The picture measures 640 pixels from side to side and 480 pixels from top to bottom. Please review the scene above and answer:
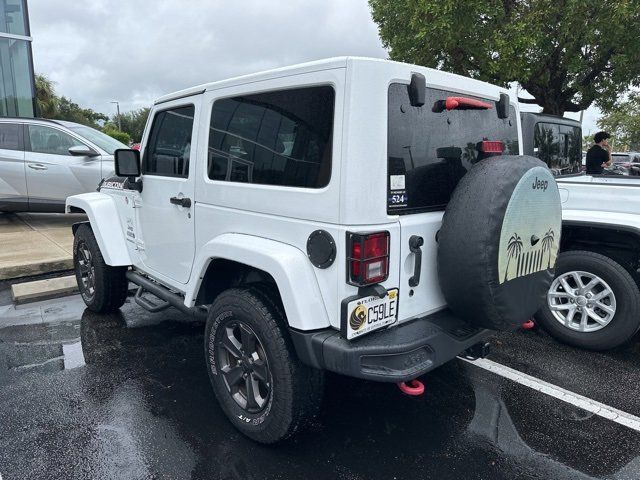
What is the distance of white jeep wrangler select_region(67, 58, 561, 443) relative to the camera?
214 centimetres

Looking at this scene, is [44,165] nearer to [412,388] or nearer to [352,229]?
[352,229]

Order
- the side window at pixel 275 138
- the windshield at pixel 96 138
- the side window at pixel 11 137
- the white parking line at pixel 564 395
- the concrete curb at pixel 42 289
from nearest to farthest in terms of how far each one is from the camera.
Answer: the side window at pixel 275 138 → the white parking line at pixel 564 395 → the concrete curb at pixel 42 289 → the side window at pixel 11 137 → the windshield at pixel 96 138

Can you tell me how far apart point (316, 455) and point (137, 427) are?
1109 millimetres

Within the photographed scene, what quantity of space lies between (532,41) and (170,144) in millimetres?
9773

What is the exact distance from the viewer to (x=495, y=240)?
7.30 feet

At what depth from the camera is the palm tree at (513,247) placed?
90.6 inches

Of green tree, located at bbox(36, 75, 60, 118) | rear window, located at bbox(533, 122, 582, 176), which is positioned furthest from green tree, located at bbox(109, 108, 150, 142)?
rear window, located at bbox(533, 122, 582, 176)

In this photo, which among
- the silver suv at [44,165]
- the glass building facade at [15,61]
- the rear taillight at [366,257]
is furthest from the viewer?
the glass building facade at [15,61]

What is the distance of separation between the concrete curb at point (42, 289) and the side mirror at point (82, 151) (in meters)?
3.05

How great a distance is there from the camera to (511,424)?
9.40ft

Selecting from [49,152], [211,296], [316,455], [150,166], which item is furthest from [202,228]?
[49,152]

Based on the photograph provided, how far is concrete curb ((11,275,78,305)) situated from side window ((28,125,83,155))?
139 inches

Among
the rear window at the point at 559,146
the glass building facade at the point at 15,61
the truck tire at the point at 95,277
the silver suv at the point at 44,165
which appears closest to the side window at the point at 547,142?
the rear window at the point at 559,146

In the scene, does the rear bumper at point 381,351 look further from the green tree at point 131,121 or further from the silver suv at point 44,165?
the green tree at point 131,121
